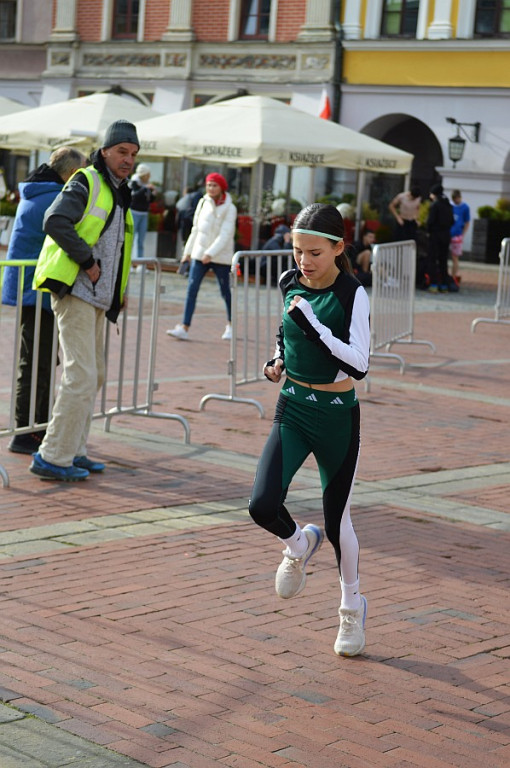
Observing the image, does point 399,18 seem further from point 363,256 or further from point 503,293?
point 503,293

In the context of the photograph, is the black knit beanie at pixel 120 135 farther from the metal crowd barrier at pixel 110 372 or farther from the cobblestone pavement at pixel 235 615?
the cobblestone pavement at pixel 235 615

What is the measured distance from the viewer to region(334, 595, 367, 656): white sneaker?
16.2ft

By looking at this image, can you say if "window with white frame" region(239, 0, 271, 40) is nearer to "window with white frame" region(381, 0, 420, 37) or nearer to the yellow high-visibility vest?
"window with white frame" region(381, 0, 420, 37)

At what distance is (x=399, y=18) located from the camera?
1262 inches

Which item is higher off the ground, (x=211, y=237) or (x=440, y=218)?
(x=440, y=218)

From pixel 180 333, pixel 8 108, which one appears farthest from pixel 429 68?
pixel 180 333

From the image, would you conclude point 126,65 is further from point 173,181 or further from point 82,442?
point 82,442

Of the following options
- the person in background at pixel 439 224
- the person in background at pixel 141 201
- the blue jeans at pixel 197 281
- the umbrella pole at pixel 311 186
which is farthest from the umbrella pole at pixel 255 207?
the blue jeans at pixel 197 281

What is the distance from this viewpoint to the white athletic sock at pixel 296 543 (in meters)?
4.99

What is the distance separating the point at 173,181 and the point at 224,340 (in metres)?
15.9

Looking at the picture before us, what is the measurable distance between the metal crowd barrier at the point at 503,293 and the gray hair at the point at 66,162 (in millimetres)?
8975

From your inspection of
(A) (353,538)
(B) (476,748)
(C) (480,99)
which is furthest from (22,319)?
(C) (480,99)

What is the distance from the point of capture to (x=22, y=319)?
26.5ft

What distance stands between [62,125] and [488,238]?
11516 millimetres
